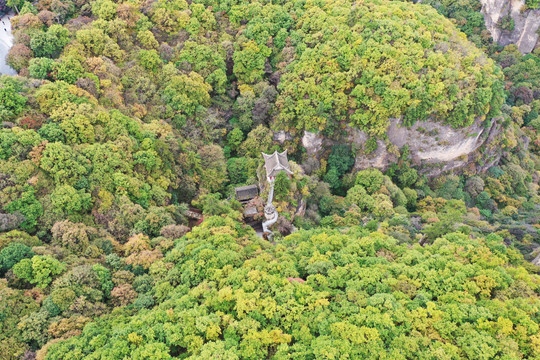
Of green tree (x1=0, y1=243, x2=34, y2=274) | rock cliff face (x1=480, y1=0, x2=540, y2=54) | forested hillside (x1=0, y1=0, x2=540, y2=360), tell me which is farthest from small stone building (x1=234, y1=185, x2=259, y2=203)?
rock cliff face (x1=480, y1=0, x2=540, y2=54)

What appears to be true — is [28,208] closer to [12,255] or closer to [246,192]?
[12,255]

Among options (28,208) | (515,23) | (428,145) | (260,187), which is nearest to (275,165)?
(260,187)

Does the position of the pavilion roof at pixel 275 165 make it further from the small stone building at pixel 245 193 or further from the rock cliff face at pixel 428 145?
the rock cliff face at pixel 428 145

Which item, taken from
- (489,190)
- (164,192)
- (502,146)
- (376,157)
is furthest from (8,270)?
(502,146)

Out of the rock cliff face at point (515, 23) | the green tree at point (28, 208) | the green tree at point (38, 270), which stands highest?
the rock cliff face at point (515, 23)

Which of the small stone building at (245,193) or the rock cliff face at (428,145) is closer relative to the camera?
the small stone building at (245,193)

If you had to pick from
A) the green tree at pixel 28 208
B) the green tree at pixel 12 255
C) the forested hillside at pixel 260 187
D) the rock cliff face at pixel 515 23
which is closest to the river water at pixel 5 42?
the forested hillside at pixel 260 187
